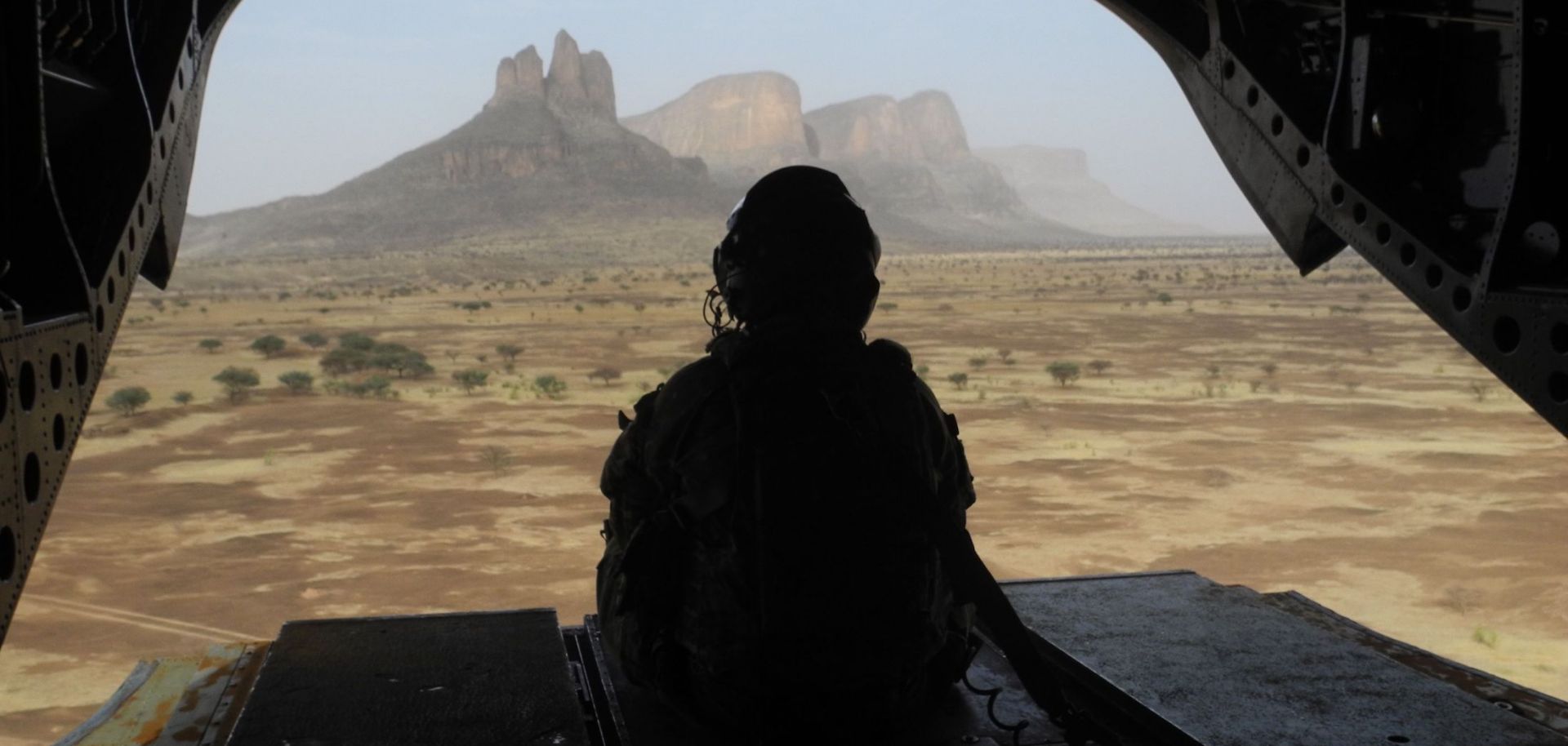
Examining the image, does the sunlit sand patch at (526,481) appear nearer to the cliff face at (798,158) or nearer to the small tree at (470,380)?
the small tree at (470,380)

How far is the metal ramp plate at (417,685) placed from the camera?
342 cm

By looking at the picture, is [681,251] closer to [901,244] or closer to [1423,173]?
[901,244]

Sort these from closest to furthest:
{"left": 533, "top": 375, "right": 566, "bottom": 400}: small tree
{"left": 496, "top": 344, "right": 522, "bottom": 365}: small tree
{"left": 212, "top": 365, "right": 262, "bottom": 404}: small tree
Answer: {"left": 533, "top": 375, "right": 566, "bottom": 400}: small tree
{"left": 212, "top": 365, "right": 262, "bottom": 404}: small tree
{"left": 496, "top": 344, "right": 522, "bottom": 365}: small tree

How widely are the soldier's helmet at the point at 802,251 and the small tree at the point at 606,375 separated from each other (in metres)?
21.8

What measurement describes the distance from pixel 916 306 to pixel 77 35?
4058 centimetres

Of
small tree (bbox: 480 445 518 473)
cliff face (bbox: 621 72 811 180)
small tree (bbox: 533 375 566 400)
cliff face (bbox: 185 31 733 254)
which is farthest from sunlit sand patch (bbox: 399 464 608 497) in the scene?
cliff face (bbox: 621 72 811 180)

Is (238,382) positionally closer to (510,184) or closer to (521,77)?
(510,184)

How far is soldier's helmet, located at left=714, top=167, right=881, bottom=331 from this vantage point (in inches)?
129

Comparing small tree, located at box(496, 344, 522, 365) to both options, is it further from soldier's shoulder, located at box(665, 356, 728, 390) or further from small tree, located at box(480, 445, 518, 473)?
soldier's shoulder, located at box(665, 356, 728, 390)

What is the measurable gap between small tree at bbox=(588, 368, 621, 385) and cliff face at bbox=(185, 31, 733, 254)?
3240 inches

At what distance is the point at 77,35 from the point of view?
308 cm

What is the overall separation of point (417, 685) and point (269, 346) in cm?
2954

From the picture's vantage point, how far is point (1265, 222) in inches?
165

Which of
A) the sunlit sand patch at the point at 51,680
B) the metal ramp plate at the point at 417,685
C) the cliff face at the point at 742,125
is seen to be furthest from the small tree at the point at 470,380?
the cliff face at the point at 742,125
